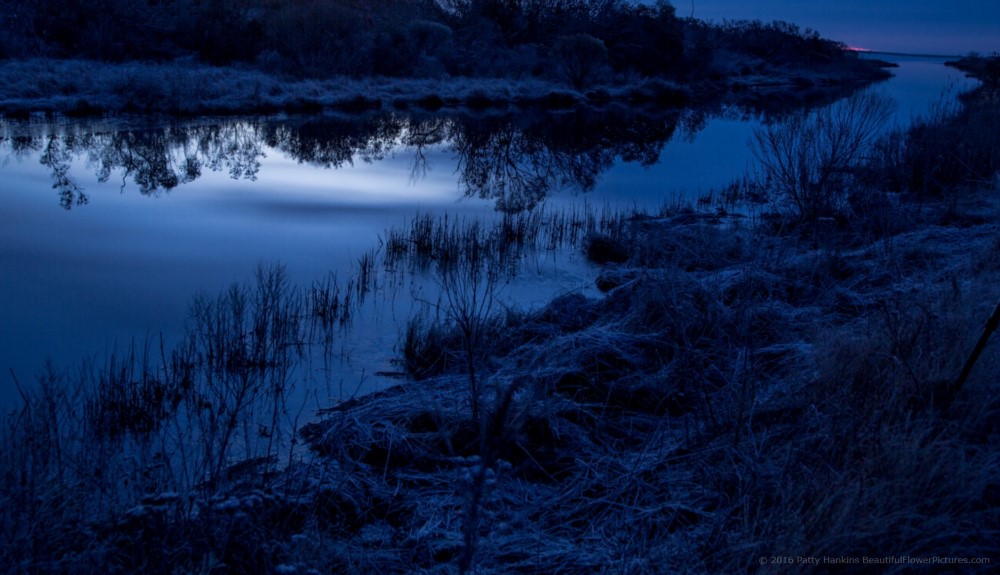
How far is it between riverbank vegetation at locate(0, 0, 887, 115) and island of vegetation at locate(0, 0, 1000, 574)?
14.6 metres

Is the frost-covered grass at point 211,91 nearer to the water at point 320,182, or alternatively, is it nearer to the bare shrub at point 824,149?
the water at point 320,182

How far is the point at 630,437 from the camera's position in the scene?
4.45m

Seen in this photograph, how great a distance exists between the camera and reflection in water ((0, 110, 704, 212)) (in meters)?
12.8

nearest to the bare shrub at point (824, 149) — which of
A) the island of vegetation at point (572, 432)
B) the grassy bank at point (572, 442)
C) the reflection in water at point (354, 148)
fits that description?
the island of vegetation at point (572, 432)

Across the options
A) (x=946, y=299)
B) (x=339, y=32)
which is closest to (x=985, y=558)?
(x=946, y=299)

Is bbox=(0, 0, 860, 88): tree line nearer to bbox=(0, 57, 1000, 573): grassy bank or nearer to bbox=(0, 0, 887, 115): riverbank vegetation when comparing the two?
bbox=(0, 0, 887, 115): riverbank vegetation

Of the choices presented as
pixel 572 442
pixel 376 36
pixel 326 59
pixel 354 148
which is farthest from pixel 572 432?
pixel 376 36

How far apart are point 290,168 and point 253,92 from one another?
881 centimetres

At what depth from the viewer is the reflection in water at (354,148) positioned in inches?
505

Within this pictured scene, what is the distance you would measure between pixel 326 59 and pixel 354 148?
12.5 m

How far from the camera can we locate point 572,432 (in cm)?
446

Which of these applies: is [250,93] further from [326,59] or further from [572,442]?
[572,442]

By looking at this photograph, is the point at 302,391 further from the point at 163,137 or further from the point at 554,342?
the point at 163,137

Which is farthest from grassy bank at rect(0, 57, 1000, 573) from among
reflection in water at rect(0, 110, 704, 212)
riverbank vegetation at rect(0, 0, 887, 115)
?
riverbank vegetation at rect(0, 0, 887, 115)
